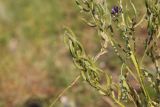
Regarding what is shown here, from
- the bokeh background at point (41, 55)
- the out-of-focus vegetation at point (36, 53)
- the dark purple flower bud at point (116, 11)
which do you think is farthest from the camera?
the out-of-focus vegetation at point (36, 53)

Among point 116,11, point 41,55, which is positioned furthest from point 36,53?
point 116,11

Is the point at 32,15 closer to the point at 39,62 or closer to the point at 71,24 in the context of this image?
the point at 71,24

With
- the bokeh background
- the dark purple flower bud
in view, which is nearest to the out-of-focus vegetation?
the bokeh background

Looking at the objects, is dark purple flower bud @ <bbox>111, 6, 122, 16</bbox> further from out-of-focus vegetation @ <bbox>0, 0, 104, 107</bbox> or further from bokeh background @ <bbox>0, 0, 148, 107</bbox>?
out-of-focus vegetation @ <bbox>0, 0, 104, 107</bbox>

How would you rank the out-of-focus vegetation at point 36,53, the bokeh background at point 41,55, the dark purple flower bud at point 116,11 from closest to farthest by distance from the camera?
the dark purple flower bud at point 116,11 → the bokeh background at point 41,55 → the out-of-focus vegetation at point 36,53

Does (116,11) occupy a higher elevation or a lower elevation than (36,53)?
lower

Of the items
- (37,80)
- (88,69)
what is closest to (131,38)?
(88,69)

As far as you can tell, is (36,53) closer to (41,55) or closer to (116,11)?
(41,55)

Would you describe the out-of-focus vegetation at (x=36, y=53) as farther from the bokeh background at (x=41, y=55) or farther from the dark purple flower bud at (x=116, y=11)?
the dark purple flower bud at (x=116, y=11)

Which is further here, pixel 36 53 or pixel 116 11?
pixel 36 53

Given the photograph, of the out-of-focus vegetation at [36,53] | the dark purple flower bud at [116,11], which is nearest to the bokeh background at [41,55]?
the out-of-focus vegetation at [36,53]
